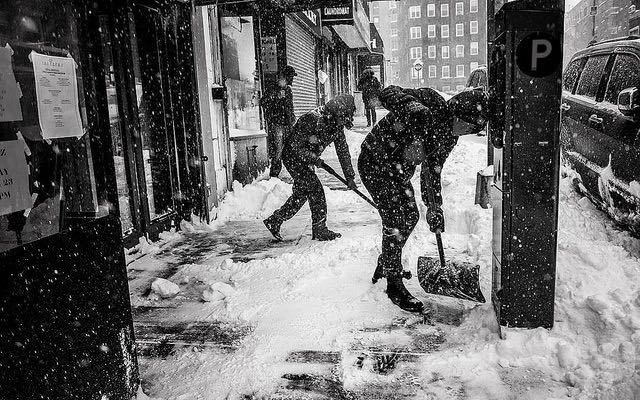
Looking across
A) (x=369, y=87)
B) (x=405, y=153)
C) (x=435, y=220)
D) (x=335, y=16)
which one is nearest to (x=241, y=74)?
(x=335, y=16)

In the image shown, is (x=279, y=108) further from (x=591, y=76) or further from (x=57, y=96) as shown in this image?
(x=57, y=96)

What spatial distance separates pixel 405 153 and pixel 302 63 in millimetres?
11510

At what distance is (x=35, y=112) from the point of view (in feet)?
6.81

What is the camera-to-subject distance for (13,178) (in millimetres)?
1994

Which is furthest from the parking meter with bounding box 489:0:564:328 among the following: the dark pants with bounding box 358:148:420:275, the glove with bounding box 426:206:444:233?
the dark pants with bounding box 358:148:420:275

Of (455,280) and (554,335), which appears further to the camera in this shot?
(455,280)

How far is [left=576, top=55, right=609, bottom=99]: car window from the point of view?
19.8ft

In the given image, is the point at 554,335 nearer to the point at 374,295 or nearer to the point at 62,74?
the point at 374,295

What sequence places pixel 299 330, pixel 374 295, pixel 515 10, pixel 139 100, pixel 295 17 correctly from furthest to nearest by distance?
1. pixel 295 17
2. pixel 139 100
3. pixel 374 295
4. pixel 299 330
5. pixel 515 10

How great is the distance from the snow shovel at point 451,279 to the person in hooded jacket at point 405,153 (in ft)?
0.56

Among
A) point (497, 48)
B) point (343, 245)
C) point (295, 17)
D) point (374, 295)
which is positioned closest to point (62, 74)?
point (497, 48)

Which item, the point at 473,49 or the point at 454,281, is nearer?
the point at 454,281

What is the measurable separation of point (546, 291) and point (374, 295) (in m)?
1.47

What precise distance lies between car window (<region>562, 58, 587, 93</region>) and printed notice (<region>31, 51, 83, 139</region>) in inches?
270
